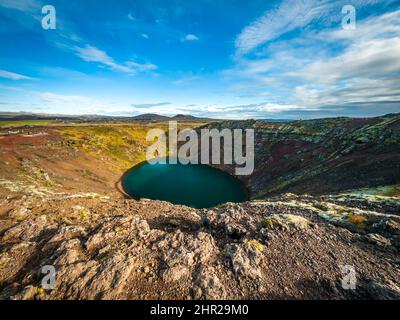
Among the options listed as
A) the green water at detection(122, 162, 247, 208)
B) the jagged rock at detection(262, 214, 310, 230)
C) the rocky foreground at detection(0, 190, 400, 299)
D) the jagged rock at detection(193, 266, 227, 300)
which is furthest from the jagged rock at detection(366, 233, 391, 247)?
the green water at detection(122, 162, 247, 208)

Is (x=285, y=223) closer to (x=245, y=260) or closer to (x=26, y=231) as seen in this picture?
(x=245, y=260)

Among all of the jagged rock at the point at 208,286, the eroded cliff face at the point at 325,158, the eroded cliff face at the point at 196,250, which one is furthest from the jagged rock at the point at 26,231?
the eroded cliff face at the point at 325,158

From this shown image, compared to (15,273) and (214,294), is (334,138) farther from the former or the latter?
(15,273)

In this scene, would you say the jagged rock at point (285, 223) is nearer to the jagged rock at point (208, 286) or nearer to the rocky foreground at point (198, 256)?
the rocky foreground at point (198, 256)

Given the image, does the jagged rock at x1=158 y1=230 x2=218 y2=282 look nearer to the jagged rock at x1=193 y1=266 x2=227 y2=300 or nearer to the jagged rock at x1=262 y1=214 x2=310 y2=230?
the jagged rock at x1=193 y1=266 x2=227 y2=300

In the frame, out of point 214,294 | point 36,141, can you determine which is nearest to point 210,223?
point 214,294
